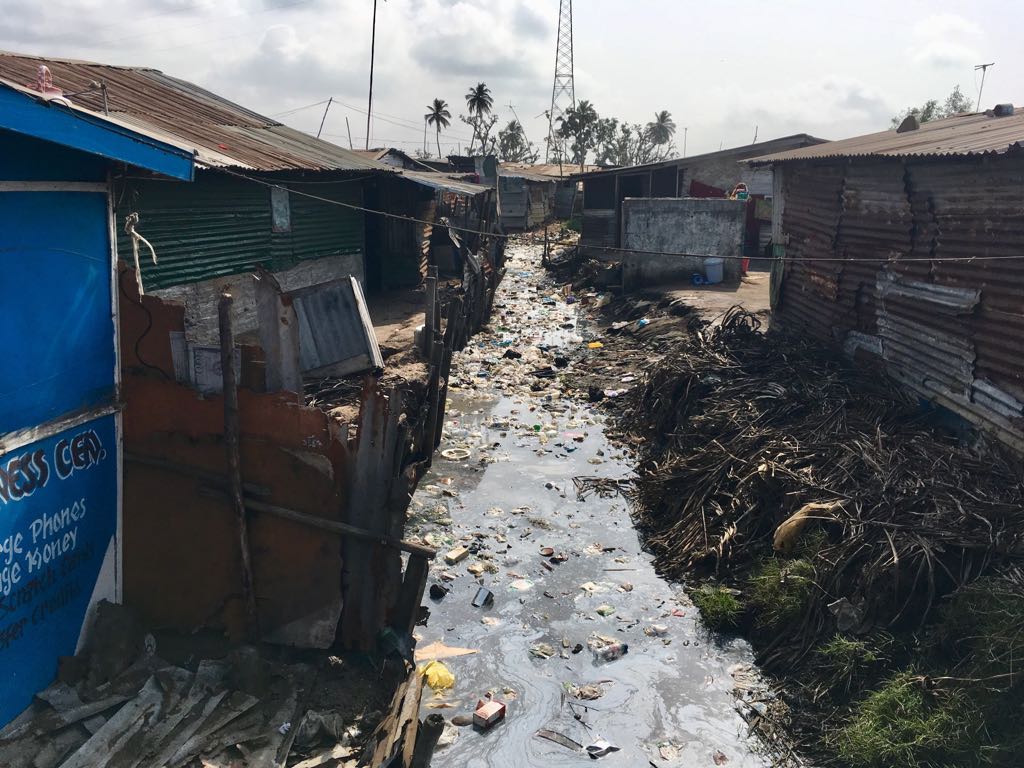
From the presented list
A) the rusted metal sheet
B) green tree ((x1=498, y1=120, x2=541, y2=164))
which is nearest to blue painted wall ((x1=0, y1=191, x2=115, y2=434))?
the rusted metal sheet

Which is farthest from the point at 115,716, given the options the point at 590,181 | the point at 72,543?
the point at 590,181

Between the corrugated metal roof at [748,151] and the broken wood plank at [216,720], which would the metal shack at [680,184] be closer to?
the corrugated metal roof at [748,151]

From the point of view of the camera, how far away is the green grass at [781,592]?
524cm

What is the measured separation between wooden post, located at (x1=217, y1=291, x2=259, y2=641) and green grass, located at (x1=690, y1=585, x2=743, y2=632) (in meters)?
3.32

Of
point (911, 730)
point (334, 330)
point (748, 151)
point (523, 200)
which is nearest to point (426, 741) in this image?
point (911, 730)

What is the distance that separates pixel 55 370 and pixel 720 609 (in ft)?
15.1

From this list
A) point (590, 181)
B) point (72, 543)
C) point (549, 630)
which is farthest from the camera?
point (590, 181)

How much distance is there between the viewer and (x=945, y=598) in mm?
4762

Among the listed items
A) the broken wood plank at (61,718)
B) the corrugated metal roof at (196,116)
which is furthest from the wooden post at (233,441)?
the corrugated metal roof at (196,116)

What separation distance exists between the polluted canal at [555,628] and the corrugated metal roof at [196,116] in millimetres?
3988

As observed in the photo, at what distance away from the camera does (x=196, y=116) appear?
10797 millimetres

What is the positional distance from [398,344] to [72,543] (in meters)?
6.94

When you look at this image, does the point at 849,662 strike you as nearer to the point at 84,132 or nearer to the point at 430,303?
the point at 84,132

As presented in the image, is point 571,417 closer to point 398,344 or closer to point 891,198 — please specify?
point 398,344
